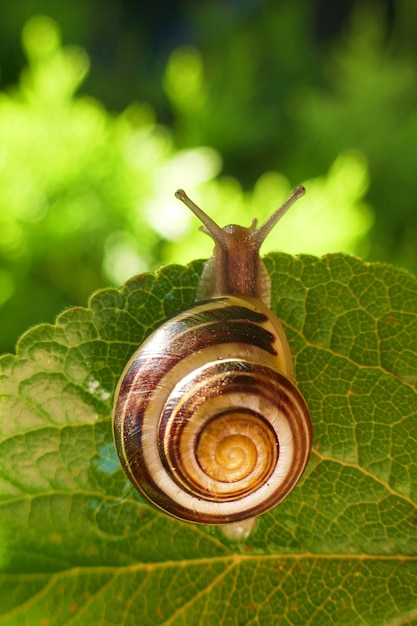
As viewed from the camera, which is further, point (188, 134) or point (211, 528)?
point (188, 134)

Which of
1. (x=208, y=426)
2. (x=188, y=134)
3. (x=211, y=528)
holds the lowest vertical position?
(x=211, y=528)

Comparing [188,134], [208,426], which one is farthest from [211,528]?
[188,134]

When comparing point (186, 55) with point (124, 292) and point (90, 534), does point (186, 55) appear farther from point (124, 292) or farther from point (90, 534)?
point (90, 534)

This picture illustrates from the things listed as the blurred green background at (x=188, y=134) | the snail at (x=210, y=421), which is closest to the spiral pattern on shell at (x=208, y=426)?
the snail at (x=210, y=421)

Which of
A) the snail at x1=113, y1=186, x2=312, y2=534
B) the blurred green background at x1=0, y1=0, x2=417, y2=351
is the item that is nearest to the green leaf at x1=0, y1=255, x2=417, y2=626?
the snail at x1=113, y1=186, x2=312, y2=534

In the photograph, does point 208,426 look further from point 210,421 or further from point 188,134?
point 188,134

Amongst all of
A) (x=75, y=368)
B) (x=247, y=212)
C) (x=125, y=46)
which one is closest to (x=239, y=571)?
(x=75, y=368)
